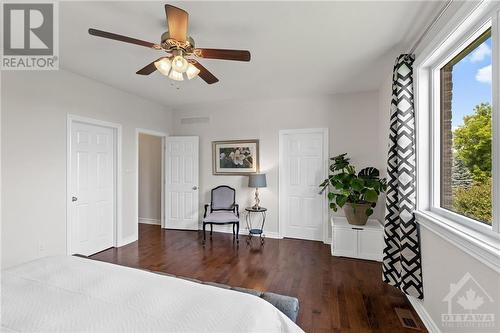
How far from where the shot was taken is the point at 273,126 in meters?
4.30

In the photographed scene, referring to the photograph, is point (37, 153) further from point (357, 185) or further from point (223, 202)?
point (357, 185)

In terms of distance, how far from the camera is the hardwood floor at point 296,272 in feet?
6.52

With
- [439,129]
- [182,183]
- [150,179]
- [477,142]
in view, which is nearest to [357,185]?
[439,129]

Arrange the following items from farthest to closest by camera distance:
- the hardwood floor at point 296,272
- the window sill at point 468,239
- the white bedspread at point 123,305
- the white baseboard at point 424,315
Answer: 1. the hardwood floor at point 296,272
2. the white baseboard at point 424,315
3. the window sill at point 468,239
4. the white bedspread at point 123,305

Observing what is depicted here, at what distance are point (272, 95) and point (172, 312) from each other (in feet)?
12.0

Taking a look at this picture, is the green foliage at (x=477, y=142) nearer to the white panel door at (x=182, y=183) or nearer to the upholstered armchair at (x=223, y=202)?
the upholstered armchair at (x=223, y=202)

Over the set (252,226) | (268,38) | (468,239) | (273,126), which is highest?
(268,38)

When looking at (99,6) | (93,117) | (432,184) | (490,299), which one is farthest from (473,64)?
(93,117)

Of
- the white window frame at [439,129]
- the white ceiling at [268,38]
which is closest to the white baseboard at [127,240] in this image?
the white ceiling at [268,38]

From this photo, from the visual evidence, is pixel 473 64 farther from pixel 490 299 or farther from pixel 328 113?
pixel 328 113

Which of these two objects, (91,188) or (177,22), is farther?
(91,188)

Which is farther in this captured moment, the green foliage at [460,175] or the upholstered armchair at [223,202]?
the upholstered armchair at [223,202]

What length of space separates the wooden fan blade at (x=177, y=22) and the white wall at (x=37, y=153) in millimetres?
2186

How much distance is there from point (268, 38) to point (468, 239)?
2176 mm
